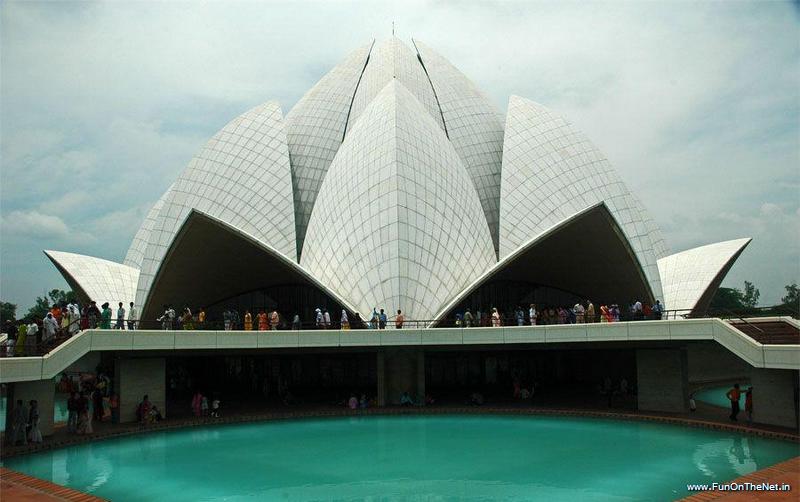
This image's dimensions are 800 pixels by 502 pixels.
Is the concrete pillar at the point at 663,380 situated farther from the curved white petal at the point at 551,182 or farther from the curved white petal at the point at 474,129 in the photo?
the curved white petal at the point at 474,129

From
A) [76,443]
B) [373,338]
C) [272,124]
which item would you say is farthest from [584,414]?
[272,124]

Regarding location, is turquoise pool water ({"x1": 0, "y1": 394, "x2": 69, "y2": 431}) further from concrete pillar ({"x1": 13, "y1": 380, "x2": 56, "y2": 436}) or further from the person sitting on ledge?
the person sitting on ledge

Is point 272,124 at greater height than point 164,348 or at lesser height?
greater

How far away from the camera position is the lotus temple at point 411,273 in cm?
1914

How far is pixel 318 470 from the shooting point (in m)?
12.6

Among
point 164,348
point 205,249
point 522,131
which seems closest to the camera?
point 164,348

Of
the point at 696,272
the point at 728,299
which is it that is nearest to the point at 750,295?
the point at 728,299

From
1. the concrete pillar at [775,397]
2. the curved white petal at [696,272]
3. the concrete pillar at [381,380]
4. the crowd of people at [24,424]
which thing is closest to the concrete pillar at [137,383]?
the crowd of people at [24,424]

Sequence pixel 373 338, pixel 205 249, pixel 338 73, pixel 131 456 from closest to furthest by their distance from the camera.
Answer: pixel 131 456, pixel 373 338, pixel 205 249, pixel 338 73

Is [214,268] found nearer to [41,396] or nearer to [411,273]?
[411,273]

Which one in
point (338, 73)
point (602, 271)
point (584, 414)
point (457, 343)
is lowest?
point (584, 414)

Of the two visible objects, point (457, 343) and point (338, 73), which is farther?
point (338, 73)

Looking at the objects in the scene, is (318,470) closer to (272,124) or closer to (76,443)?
(76,443)

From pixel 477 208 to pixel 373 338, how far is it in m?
9.69
